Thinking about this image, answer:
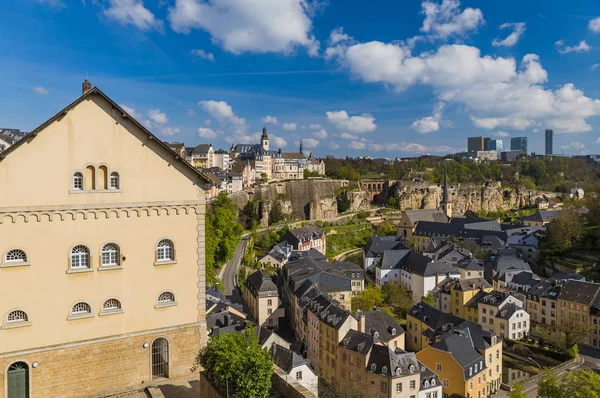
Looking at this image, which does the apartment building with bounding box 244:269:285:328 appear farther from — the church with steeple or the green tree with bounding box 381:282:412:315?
the church with steeple

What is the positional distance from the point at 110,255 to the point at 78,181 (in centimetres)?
211

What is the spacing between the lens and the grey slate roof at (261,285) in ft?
116

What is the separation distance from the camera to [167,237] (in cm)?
1273

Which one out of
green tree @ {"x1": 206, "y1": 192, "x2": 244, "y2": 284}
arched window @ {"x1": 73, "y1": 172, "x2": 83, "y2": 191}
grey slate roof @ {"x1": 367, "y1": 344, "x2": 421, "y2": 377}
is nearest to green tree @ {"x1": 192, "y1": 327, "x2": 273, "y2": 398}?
arched window @ {"x1": 73, "y1": 172, "x2": 83, "y2": 191}

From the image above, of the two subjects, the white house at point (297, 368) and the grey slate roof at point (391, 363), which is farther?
the grey slate roof at point (391, 363)

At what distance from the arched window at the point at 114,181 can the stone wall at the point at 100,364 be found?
13.4 feet

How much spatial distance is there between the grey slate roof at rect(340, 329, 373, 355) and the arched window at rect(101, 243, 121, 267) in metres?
17.5

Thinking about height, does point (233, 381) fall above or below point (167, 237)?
below

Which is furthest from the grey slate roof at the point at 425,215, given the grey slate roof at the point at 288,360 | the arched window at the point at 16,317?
the arched window at the point at 16,317

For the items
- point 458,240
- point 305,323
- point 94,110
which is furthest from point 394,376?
point 458,240

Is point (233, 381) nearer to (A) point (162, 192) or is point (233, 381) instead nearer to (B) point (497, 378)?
(A) point (162, 192)

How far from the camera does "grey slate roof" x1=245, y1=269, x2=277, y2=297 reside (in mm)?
35278

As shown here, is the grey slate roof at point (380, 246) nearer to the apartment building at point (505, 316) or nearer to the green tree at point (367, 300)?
the green tree at point (367, 300)

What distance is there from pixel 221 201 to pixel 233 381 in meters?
31.1
